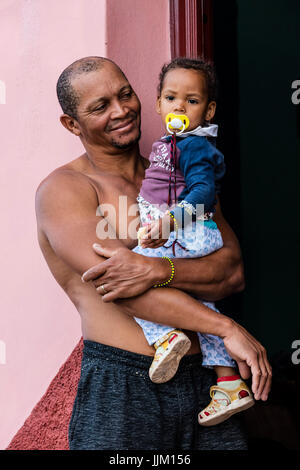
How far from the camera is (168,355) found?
1861mm

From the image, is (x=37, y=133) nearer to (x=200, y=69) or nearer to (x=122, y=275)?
(x=200, y=69)

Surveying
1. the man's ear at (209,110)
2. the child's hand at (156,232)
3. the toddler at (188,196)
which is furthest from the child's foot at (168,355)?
the man's ear at (209,110)

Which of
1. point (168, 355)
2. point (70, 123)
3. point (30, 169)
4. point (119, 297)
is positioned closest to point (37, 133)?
point (30, 169)

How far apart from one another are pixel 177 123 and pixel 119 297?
24.0 inches

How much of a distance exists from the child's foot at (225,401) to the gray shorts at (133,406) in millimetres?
48

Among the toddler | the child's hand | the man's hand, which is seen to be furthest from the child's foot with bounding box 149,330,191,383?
the child's hand

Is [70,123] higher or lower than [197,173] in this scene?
higher

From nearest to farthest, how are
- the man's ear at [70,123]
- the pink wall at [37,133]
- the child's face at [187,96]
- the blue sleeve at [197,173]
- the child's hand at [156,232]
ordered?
the child's hand at [156,232]
the blue sleeve at [197,173]
the child's face at [187,96]
the man's ear at [70,123]
the pink wall at [37,133]

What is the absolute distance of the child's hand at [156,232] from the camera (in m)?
1.75

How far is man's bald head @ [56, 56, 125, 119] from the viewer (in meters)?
2.16

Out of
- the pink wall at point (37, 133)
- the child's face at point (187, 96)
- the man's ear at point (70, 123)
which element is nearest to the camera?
the child's face at point (187, 96)

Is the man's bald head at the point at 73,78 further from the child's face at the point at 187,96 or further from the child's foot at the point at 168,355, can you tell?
the child's foot at the point at 168,355

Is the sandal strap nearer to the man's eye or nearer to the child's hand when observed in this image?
the child's hand

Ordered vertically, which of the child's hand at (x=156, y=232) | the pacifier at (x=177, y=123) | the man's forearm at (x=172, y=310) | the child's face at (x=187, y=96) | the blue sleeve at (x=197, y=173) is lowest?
the man's forearm at (x=172, y=310)
